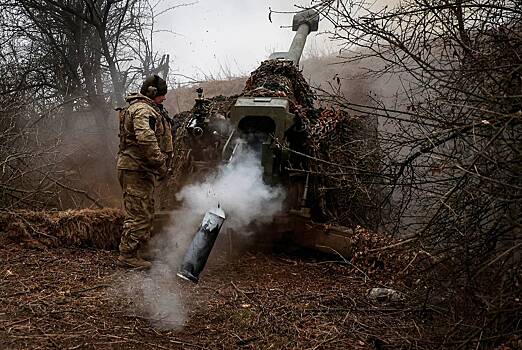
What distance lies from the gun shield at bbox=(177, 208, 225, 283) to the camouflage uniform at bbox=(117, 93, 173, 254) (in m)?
1.02

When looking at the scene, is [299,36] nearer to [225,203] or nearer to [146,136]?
[225,203]

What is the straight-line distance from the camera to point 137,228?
645 centimetres

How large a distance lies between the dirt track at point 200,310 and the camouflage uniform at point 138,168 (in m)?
0.43

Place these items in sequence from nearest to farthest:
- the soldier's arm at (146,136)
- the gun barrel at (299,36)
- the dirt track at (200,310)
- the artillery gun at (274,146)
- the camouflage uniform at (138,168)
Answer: the dirt track at (200,310) → the soldier's arm at (146,136) → the camouflage uniform at (138,168) → the artillery gun at (274,146) → the gun barrel at (299,36)

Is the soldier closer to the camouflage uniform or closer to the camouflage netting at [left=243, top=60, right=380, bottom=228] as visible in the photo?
the camouflage uniform

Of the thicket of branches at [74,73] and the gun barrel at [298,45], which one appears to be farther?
the thicket of branches at [74,73]

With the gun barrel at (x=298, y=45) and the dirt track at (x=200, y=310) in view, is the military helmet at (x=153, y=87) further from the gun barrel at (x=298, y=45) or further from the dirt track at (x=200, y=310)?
the gun barrel at (x=298, y=45)

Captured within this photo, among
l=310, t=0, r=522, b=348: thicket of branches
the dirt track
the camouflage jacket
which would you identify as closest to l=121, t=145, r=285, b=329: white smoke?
the dirt track

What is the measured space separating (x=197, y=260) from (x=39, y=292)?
4.52 feet

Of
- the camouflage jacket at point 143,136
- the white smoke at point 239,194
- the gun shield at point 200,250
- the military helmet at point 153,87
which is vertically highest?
the military helmet at point 153,87

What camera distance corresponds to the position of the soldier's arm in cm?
620

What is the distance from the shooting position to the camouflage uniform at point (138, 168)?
20.8 feet

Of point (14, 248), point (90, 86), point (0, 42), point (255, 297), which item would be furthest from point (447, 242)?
point (0, 42)

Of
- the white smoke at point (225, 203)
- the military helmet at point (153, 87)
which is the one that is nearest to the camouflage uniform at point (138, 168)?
the military helmet at point (153, 87)
